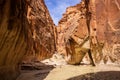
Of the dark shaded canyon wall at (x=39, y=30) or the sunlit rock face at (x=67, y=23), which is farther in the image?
the sunlit rock face at (x=67, y=23)

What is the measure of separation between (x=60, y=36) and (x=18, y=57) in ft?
151

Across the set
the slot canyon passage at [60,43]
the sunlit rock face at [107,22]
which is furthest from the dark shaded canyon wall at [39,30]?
the sunlit rock face at [107,22]

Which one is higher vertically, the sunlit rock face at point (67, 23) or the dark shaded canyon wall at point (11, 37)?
the sunlit rock face at point (67, 23)

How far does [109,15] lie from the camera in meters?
33.1

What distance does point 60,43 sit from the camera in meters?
52.4

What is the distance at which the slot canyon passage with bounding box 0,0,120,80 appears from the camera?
22.9ft

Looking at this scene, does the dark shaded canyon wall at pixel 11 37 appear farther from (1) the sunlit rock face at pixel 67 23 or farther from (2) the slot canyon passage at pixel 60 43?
(1) the sunlit rock face at pixel 67 23

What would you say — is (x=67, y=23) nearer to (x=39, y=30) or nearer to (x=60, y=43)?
(x=60, y=43)

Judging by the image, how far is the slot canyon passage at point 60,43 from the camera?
275 inches

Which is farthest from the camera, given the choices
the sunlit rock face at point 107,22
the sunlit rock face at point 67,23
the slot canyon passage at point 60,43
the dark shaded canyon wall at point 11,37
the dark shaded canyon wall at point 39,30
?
the sunlit rock face at point 67,23

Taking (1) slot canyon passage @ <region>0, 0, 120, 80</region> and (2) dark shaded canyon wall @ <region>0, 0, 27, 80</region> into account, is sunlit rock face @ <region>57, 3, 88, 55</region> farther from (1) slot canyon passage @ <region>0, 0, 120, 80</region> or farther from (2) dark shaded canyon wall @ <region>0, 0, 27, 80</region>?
(2) dark shaded canyon wall @ <region>0, 0, 27, 80</region>

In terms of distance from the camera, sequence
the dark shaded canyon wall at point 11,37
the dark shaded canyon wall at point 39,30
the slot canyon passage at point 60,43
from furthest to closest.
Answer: the dark shaded canyon wall at point 39,30, the slot canyon passage at point 60,43, the dark shaded canyon wall at point 11,37

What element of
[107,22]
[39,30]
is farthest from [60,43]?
[107,22]

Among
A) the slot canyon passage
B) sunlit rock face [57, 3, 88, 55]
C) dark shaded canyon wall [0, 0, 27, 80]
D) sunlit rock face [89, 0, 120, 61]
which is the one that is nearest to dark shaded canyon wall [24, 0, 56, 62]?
the slot canyon passage
